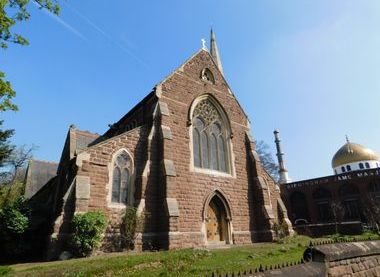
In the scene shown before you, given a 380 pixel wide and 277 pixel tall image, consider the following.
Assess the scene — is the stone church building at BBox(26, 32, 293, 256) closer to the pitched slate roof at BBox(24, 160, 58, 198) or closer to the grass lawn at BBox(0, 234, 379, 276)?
the grass lawn at BBox(0, 234, 379, 276)

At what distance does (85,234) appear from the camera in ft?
36.5

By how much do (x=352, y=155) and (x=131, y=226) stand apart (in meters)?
54.3

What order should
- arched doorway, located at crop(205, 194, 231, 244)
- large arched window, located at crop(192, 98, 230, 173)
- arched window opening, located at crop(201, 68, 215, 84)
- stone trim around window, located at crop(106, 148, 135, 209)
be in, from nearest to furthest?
stone trim around window, located at crop(106, 148, 135, 209), arched doorway, located at crop(205, 194, 231, 244), large arched window, located at crop(192, 98, 230, 173), arched window opening, located at crop(201, 68, 215, 84)

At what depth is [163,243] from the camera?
1284 cm

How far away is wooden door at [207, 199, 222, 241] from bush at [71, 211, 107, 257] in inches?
258

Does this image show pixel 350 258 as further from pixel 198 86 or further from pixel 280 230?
pixel 198 86

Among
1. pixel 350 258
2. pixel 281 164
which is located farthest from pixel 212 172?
pixel 281 164

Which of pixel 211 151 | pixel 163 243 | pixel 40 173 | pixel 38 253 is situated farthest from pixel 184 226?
pixel 40 173

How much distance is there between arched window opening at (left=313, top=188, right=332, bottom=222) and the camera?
4366 centimetres

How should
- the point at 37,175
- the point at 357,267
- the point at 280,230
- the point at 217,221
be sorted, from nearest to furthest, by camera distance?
the point at 357,267, the point at 217,221, the point at 280,230, the point at 37,175

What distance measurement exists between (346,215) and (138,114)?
38004mm

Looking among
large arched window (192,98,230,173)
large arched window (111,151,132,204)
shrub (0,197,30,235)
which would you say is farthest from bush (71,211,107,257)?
large arched window (192,98,230,173)

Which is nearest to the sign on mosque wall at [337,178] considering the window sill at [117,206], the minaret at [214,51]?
the minaret at [214,51]

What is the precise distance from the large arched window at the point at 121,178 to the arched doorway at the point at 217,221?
15.0 ft
